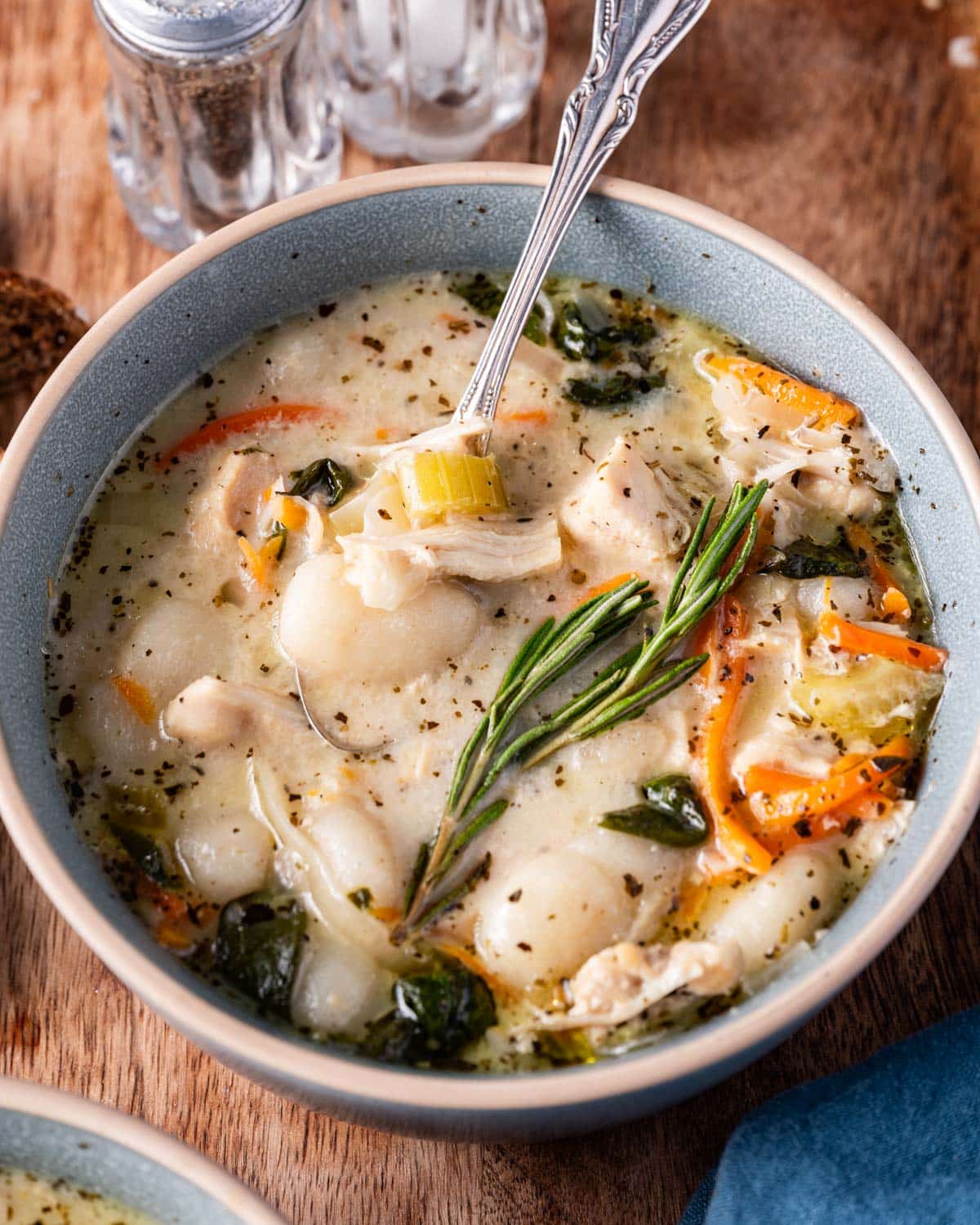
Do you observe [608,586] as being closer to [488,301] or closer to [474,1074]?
[488,301]

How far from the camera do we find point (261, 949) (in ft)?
7.52

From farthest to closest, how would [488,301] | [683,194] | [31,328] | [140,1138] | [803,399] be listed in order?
[683,194] < [31,328] < [488,301] < [803,399] < [140,1138]

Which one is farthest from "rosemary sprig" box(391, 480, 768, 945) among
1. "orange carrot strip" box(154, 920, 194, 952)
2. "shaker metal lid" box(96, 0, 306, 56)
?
"shaker metal lid" box(96, 0, 306, 56)

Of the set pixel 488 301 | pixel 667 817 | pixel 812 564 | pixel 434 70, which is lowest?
pixel 667 817

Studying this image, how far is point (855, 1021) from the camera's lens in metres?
2.64

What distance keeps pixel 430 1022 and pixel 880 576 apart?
113cm

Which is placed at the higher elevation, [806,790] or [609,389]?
[609,389]

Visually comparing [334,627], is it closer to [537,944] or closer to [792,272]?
[537,944]

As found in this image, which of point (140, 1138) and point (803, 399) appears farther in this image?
point (803, 399)

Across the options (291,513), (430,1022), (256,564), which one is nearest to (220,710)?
(256,564)

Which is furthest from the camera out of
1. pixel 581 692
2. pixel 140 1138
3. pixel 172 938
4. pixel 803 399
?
pixel 803 399

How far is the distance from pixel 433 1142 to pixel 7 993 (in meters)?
0.81

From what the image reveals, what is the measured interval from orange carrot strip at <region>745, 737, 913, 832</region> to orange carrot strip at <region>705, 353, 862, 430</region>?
27.4 inches

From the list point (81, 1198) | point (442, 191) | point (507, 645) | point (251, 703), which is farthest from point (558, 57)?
point (81, 1198)
